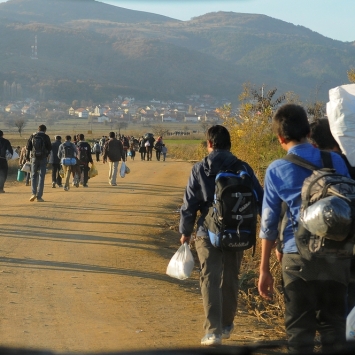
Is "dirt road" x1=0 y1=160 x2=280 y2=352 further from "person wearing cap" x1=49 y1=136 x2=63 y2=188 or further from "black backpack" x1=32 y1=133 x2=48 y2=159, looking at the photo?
"person wearing cap" x1=49 y1=136 x2=63 y2=188

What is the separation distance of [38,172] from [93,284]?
816 centimetres

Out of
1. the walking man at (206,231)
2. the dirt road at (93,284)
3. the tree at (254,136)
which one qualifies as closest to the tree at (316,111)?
the tree at (254,136)

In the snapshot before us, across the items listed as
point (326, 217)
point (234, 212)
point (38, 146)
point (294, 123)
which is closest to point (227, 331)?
point (234, 212)

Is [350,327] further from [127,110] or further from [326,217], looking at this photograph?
[127,110]

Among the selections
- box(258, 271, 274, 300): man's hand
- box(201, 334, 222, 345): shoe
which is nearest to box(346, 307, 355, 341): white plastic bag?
box(258, 271, 274, 300): man's hand

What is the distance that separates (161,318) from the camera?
7.40 meters

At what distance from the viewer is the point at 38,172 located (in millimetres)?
16422

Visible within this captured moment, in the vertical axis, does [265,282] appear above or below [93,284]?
above

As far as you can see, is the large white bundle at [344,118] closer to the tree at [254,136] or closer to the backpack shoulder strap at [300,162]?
the backpack shoulder strap at [300,162]

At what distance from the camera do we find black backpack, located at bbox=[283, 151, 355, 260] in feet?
13.4

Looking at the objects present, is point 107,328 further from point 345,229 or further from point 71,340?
point 345,229

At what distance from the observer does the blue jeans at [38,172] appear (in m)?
16.2

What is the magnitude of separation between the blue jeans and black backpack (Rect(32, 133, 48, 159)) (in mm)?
189

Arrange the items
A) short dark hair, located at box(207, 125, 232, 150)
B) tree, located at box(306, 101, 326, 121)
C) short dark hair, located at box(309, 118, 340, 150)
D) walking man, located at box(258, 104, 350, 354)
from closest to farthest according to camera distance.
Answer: walking man, located at box(258, 104, 350, 354)
short dark hair, located at box(309, 118, 340, 150)
short dark hair, located at box(207, 125, 232, 150)
tree, located at box(306, 101, 326, 121)
